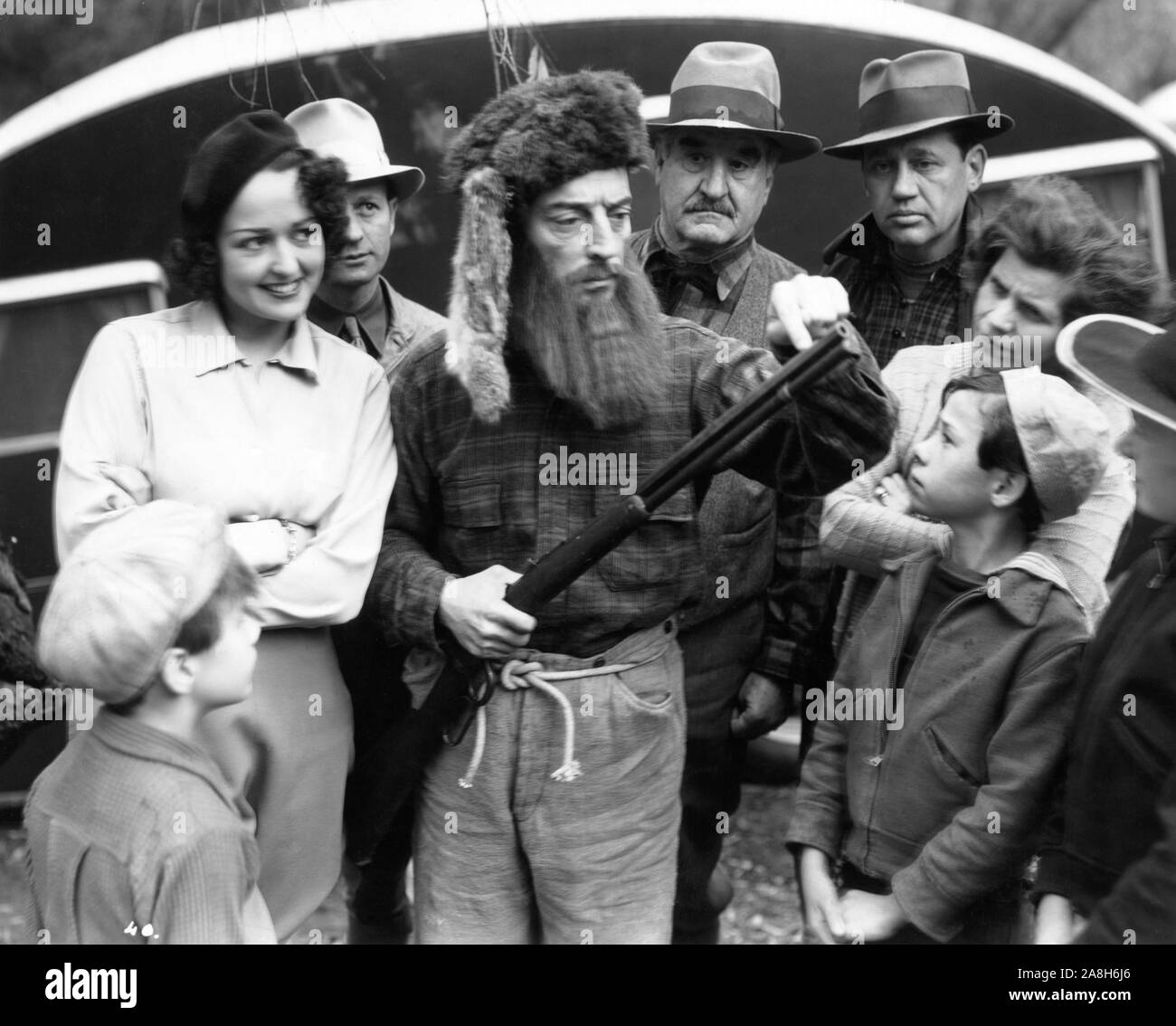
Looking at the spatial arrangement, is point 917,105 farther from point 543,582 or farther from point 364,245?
point 543,582

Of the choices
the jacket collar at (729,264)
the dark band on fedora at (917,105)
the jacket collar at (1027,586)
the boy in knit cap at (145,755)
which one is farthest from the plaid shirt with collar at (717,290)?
the boy in knit cap at (145,755)

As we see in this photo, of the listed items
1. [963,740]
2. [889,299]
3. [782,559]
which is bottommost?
[963,740]

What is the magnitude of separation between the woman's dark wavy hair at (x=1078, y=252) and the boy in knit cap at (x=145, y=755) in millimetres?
1865

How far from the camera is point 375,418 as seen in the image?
283 cm

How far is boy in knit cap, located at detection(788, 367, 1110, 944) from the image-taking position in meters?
2.56

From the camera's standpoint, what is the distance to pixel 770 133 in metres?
3.31

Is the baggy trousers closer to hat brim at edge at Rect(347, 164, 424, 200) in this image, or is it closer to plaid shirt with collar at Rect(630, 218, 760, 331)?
plaid shirt with collar at Rect(630, 218, 760, 331)

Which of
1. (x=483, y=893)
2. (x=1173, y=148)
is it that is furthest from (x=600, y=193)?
(x=1173, y=148)

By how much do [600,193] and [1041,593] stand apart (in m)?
1.16

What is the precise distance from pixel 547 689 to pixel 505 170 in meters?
1.02

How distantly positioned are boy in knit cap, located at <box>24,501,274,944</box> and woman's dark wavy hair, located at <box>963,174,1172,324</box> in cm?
186

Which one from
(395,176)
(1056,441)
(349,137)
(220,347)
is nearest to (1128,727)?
(1056,441)

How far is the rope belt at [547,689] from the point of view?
2641 mm
